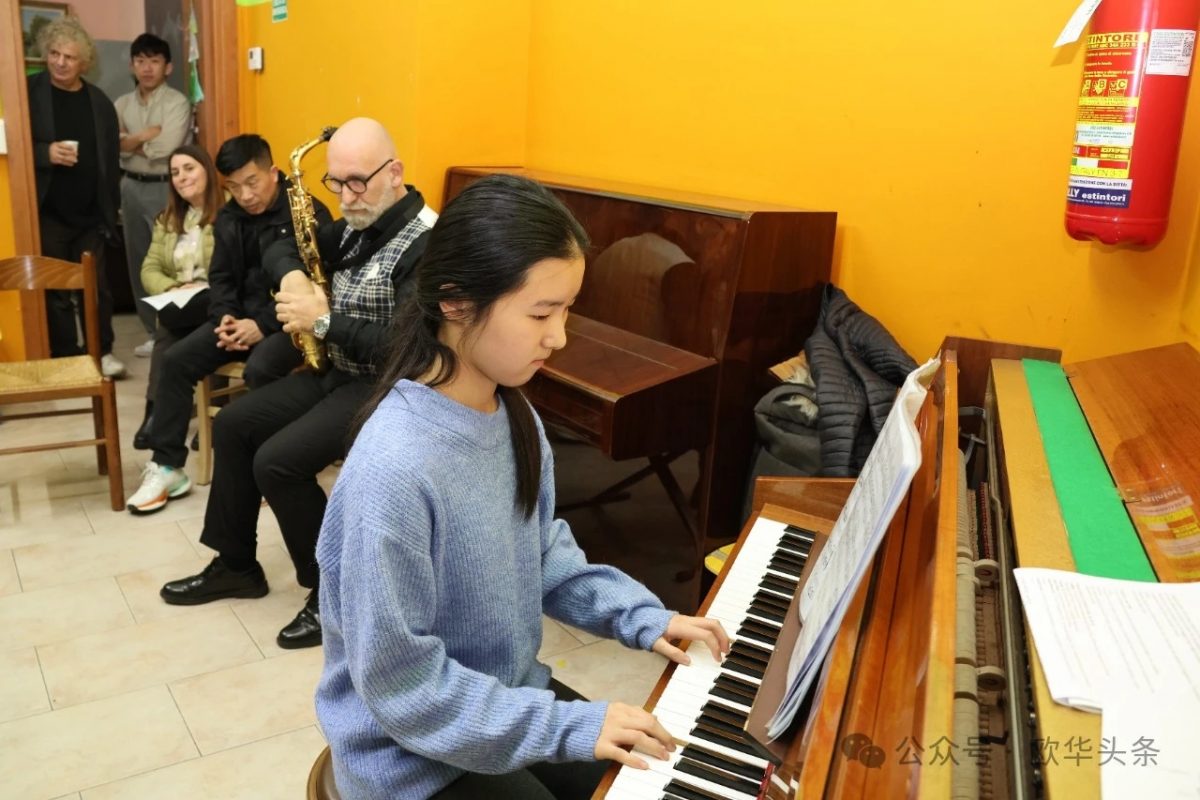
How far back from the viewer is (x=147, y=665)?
240 centimetres

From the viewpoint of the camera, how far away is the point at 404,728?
109cm

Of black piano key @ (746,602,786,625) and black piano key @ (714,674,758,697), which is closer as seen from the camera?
black piano key @ (714,674,758,697)

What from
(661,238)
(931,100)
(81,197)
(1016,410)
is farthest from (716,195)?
(81,197)

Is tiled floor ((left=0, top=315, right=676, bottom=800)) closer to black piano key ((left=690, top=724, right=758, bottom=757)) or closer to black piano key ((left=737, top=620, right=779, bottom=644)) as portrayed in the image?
black piano key ((left=737, top=620, right=779, bottom=644))

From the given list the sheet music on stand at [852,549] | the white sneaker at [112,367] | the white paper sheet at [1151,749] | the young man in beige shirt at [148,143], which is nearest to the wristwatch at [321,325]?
the sheet music on stand at [852,549]

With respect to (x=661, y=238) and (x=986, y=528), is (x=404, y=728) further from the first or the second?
(x=661, y=238)

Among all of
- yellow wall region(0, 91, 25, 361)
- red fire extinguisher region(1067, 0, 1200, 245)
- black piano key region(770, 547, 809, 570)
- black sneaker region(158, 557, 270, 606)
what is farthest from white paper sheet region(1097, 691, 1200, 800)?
yellow wall region(0, 91, 25, 361)

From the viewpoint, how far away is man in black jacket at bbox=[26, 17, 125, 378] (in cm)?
418

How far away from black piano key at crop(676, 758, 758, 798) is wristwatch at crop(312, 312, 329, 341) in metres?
1.71

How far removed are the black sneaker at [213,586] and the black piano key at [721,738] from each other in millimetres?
1972

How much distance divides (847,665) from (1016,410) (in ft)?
2.13

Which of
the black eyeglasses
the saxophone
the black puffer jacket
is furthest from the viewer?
the saxophone

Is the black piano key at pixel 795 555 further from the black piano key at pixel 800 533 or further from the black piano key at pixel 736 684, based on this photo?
the black piano key at pixel 736 684

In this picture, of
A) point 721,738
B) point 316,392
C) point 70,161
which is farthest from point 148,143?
point 721,738
